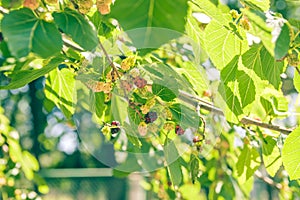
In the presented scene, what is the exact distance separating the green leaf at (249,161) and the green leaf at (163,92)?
57cm

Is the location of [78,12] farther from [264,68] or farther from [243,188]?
[243,188]

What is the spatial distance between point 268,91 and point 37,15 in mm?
576

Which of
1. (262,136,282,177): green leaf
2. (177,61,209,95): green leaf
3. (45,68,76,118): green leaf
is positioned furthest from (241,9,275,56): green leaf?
(262,136,282,177): green leaf

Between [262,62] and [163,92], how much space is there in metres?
0.14

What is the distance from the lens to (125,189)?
215 inches

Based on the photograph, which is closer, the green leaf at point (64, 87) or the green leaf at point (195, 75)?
the green leaf at point (195, 75)

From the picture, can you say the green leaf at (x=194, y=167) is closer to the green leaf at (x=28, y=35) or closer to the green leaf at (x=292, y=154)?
the green leaf at (x=292, y=154)

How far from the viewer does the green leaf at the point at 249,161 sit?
115 cm

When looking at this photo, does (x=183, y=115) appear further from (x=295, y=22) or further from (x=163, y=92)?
(x=295, y=22)

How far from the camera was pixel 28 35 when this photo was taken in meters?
0.45

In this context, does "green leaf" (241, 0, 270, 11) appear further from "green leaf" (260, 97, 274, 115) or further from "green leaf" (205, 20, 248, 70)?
"green leaf" (260, 97, 274, 115)

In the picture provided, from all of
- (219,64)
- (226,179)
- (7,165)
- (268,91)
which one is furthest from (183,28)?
(7,165)

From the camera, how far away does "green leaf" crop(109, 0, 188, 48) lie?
41 centimetres

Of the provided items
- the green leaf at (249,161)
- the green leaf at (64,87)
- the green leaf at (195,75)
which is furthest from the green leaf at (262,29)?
the green leaf at (249,161)
